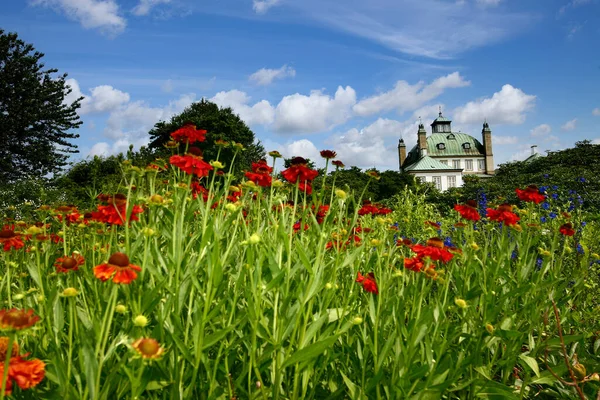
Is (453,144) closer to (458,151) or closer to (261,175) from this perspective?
(458,151)

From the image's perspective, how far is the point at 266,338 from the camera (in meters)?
1.26

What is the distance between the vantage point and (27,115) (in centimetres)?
1972

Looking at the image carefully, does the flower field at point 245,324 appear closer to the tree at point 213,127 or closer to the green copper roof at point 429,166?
the tree at point 213,127

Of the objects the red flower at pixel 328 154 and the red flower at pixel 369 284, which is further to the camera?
the red flower at pixel 328 154

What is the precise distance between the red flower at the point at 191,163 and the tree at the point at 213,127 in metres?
22.9

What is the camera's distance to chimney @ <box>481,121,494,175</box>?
53.2m

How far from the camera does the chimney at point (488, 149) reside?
53156 mm

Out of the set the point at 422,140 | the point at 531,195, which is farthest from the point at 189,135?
the point at 422,140

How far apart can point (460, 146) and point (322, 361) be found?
182 ft

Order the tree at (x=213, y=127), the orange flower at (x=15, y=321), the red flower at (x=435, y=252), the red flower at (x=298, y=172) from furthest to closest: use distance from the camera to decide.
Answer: the tree at (x=213, y=127) < the red flower at (x=298, y=172) < the red flower at (x=435, y=252) < the orange flower at (x=15, y=321)

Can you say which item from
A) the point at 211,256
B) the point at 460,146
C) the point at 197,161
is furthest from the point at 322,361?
the point at 460,146

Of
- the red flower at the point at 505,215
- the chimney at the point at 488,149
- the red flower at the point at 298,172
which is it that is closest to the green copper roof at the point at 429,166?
the chimney at the point at 488,149

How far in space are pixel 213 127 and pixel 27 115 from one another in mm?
9463

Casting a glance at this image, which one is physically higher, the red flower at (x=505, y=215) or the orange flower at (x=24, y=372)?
the red flower at (x=505, y=215)
